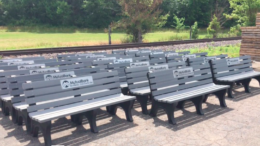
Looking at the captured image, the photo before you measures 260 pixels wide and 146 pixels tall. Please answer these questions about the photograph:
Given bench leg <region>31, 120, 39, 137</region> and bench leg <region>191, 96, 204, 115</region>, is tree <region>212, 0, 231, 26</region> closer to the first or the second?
bench leg <region>191, 96, 204, 115</region>

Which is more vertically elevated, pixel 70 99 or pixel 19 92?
pixel 19 92

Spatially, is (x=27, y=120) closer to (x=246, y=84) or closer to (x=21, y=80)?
(x=21, y=80)

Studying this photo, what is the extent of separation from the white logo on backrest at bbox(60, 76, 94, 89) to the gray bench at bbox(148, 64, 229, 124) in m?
1.16

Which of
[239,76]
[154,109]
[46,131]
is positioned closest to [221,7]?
[239,76]

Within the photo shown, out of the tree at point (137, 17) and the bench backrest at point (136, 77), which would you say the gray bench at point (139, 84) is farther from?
the tree at point (137, 17)

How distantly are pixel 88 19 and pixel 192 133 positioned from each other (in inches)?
1999

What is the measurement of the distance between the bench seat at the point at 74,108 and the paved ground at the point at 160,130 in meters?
0.48

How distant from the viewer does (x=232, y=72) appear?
7.22 m

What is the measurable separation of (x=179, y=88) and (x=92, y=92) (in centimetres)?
185

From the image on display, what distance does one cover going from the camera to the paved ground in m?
4.22

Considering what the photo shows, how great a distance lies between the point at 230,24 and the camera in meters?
53.2

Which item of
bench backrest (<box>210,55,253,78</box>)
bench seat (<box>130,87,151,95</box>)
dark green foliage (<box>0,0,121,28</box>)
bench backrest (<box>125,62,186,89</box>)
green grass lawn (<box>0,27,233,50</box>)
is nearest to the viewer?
bench seat (<box>130,87,151,95</box>)

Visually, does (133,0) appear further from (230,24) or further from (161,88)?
(230,24)

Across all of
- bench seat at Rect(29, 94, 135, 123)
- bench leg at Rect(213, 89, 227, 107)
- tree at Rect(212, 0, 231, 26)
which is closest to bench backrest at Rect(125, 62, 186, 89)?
bench seat at Rect(29, 94, 135, 123)
